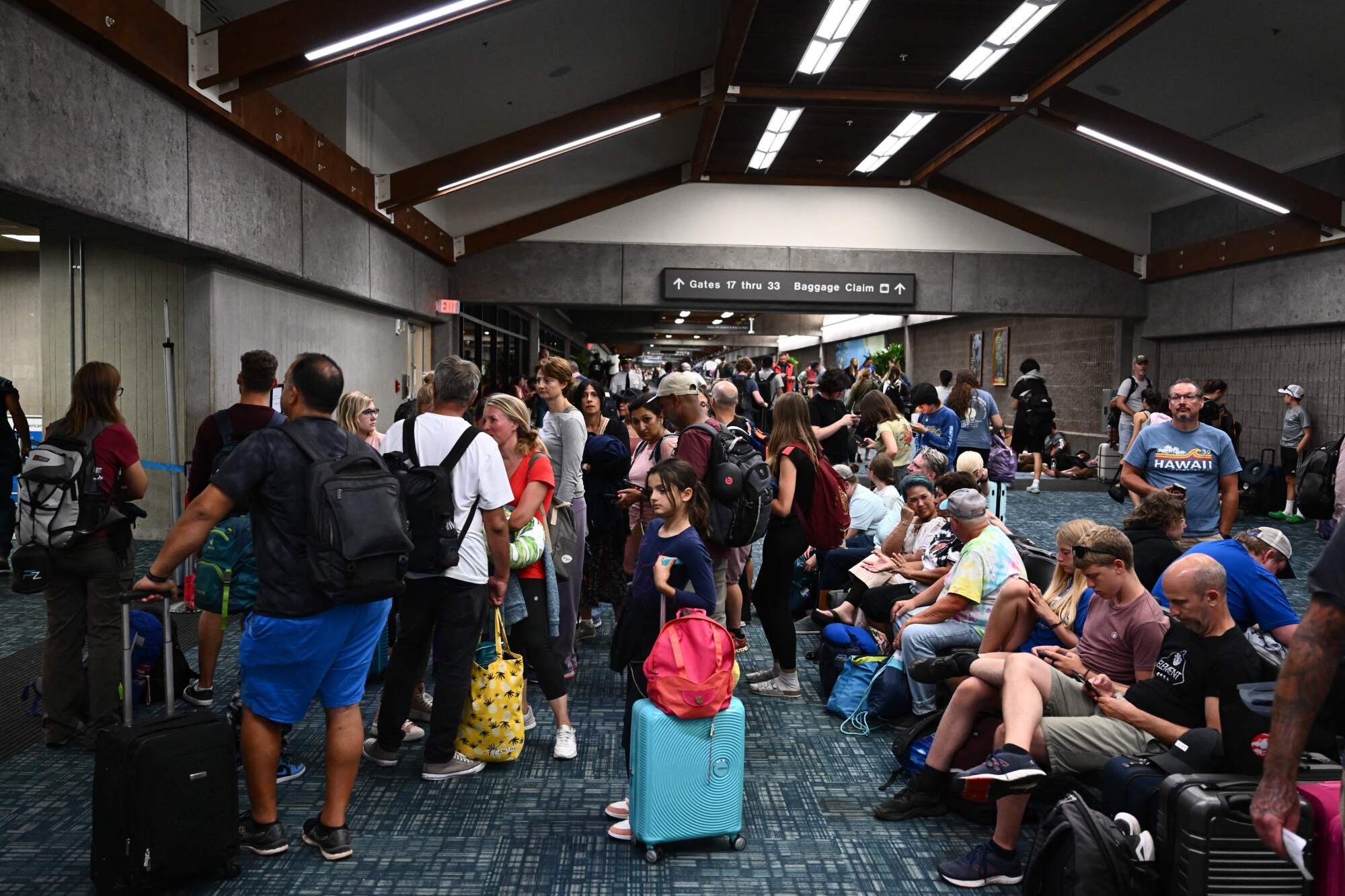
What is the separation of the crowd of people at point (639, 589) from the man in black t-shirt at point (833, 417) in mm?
1426

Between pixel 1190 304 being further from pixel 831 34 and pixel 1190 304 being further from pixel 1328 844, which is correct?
pixel 1328 844

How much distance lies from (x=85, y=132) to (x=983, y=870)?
510 centimetres

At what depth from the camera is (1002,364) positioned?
66.7 ft

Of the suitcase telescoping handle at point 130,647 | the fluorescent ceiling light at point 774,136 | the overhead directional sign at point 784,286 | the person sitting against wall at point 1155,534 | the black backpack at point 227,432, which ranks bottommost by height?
the suitcase telescoping handle at point 130,647

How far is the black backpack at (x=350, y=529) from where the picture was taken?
111 inches

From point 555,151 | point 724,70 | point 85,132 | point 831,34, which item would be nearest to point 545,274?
point 555,151

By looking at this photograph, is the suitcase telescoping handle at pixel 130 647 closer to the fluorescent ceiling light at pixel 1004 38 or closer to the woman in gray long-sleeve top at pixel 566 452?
the woman in gray long-sleeve top at pixel 566 452

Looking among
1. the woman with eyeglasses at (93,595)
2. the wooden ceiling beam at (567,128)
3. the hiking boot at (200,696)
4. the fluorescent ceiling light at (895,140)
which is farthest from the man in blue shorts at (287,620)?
the fluorescent ceiling light at (895,140)

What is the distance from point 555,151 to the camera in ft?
36.7

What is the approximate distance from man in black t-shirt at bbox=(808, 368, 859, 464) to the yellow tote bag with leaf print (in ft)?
13.3

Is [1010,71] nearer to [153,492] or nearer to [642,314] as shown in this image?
[153,492]

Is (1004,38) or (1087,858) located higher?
(1004,38)

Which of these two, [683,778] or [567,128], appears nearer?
[683,778]

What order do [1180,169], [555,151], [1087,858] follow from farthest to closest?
[1180,169], [555,151], [1087,858]
